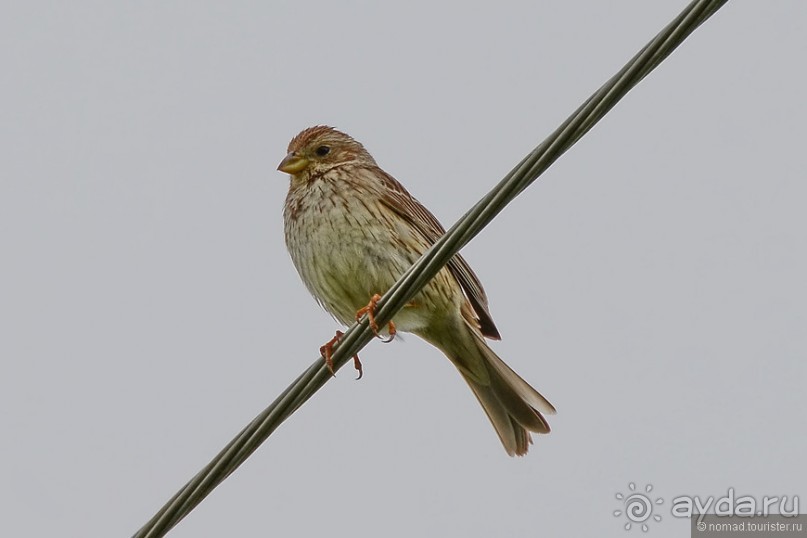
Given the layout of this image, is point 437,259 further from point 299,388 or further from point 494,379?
point 494,379

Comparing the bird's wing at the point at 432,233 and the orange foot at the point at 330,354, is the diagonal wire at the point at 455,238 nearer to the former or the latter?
the orange foot at the point at 330,354

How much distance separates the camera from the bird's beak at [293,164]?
7043mm

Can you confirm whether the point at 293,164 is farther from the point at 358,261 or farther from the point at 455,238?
the point at 455,238

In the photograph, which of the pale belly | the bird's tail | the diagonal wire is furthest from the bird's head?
the diagonal wire

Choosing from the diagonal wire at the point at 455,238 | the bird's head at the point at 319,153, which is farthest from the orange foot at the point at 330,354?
the bird's head at the point at 319,153

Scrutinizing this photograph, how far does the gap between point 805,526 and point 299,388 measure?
155 inches

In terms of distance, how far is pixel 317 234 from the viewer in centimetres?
639

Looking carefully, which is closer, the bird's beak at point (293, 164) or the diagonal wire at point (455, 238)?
the diagonal wire at point (455, 238)

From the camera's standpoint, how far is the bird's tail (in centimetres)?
675

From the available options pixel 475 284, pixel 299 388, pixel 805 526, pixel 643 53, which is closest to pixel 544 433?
pixel 475 284

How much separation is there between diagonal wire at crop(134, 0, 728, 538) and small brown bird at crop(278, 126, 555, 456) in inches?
66.3

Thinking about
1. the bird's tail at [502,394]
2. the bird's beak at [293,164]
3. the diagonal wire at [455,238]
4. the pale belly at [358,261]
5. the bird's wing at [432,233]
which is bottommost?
the diagonal wire at [455,238]

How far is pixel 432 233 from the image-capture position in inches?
269

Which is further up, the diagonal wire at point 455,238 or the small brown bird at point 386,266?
the small brown bird at point 386,266
